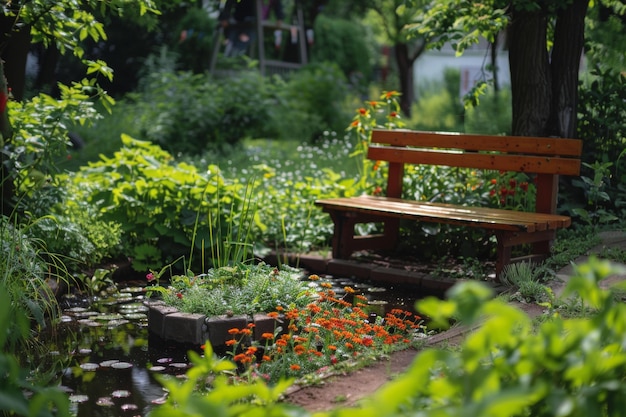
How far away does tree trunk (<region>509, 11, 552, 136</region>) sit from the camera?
7605 mm

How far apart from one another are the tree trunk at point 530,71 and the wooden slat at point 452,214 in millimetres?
1495

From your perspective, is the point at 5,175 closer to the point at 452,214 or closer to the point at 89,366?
the point at 89,366

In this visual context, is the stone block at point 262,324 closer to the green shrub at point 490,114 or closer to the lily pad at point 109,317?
the lily pad at point 109,317

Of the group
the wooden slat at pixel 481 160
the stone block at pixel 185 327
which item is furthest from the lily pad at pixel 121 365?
the wooden slat at pixel 481 160

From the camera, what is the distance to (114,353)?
14.7ft

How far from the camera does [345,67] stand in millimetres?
24688

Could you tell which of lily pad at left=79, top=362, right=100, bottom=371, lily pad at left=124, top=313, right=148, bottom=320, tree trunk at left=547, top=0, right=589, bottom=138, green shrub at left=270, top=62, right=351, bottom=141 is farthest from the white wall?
lily pad at left=79, top=362, right=100, bottom=371

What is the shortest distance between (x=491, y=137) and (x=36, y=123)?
350 centimetres

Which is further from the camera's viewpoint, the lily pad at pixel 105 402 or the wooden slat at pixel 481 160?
the wooden slat at pixel 481 160

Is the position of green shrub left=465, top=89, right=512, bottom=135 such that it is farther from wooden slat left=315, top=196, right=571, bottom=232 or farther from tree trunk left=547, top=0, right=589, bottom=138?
wooden slat left=315, top=196, right=571, bottom=232

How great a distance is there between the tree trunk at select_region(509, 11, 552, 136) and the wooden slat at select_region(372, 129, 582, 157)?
978 millimetres

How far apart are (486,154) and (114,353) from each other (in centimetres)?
361

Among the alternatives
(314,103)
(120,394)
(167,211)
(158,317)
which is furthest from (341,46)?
(120,394)

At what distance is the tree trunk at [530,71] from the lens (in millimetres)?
7605
